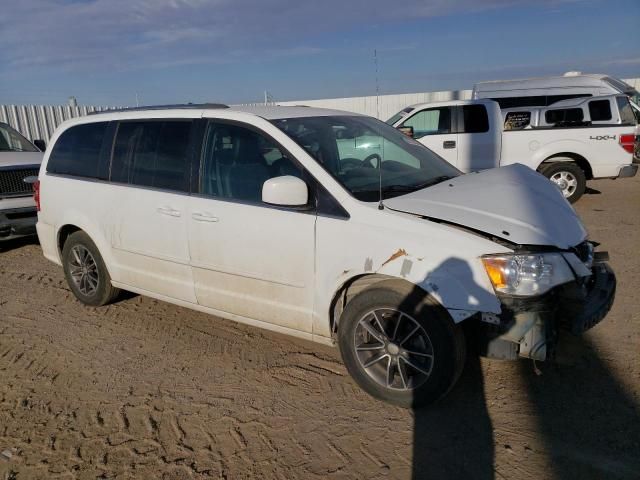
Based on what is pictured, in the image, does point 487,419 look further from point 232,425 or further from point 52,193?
point 52,193

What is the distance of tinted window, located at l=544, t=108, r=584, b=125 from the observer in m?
10.2

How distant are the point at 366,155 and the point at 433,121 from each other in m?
6.92

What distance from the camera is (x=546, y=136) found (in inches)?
381

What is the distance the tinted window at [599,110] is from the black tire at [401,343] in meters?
9.00

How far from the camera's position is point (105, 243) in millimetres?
4508

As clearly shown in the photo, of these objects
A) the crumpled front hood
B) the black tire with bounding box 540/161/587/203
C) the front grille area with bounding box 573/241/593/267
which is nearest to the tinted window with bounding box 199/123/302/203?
the crumpled front hood

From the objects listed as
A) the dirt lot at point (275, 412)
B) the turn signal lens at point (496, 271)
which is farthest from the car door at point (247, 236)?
the turn signal lens at point (496, 271)

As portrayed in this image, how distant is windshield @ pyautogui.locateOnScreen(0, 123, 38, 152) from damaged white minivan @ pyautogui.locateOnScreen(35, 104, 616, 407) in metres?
4.78

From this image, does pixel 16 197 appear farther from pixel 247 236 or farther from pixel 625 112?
pixel 625 112

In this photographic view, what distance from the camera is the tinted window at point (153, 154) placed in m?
3.95

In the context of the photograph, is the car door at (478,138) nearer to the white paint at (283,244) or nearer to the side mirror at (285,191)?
the white paint at (283,244)

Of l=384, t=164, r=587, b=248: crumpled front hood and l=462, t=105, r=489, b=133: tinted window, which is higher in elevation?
l=462, t=105, r=489, b=133: tinted window

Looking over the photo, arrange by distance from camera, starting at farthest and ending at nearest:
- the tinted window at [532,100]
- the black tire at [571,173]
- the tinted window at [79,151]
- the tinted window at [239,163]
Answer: the tinted window at [532,100]
the black tire at [571,173]
the tinted window at [79,151]
the tinted window at [239,163]

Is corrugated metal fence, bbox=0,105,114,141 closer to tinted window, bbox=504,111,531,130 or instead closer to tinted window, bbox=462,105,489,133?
tinted window, bbox=462,105,489,133
